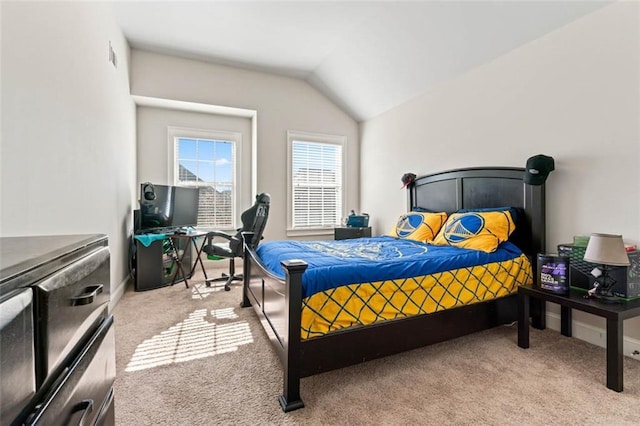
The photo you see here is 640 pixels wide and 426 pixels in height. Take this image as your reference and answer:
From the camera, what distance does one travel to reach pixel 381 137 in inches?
192

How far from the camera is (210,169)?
4934 mm

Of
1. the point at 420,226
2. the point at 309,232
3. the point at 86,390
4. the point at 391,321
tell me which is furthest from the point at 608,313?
the point at 309,232

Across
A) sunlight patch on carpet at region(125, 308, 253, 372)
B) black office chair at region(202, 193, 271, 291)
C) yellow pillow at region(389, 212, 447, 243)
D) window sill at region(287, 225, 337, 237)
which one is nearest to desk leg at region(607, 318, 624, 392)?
yellow pillow at region(389, 212, 447, 243)

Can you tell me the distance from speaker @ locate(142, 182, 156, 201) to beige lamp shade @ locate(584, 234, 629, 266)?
14.3ft

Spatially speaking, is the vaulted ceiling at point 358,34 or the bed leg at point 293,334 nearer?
the bed leg at point 293,334

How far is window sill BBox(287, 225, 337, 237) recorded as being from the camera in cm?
504

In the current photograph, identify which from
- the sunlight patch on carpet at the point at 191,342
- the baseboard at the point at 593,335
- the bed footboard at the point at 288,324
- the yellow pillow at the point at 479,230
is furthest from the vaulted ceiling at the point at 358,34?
the sunlight patch on carpet at the point at 191,342

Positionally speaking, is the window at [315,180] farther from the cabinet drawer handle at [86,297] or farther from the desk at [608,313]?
the cabinet drawer handle at [86,297]

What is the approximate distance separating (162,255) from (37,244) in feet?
10.7

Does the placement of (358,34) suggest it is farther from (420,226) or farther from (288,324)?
(288,324)

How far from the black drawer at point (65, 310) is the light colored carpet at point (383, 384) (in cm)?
104

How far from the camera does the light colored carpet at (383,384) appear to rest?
1512mm

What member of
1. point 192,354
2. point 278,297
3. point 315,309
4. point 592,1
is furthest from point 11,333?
point 592,1

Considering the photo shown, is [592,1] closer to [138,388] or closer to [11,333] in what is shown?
[11,333]
